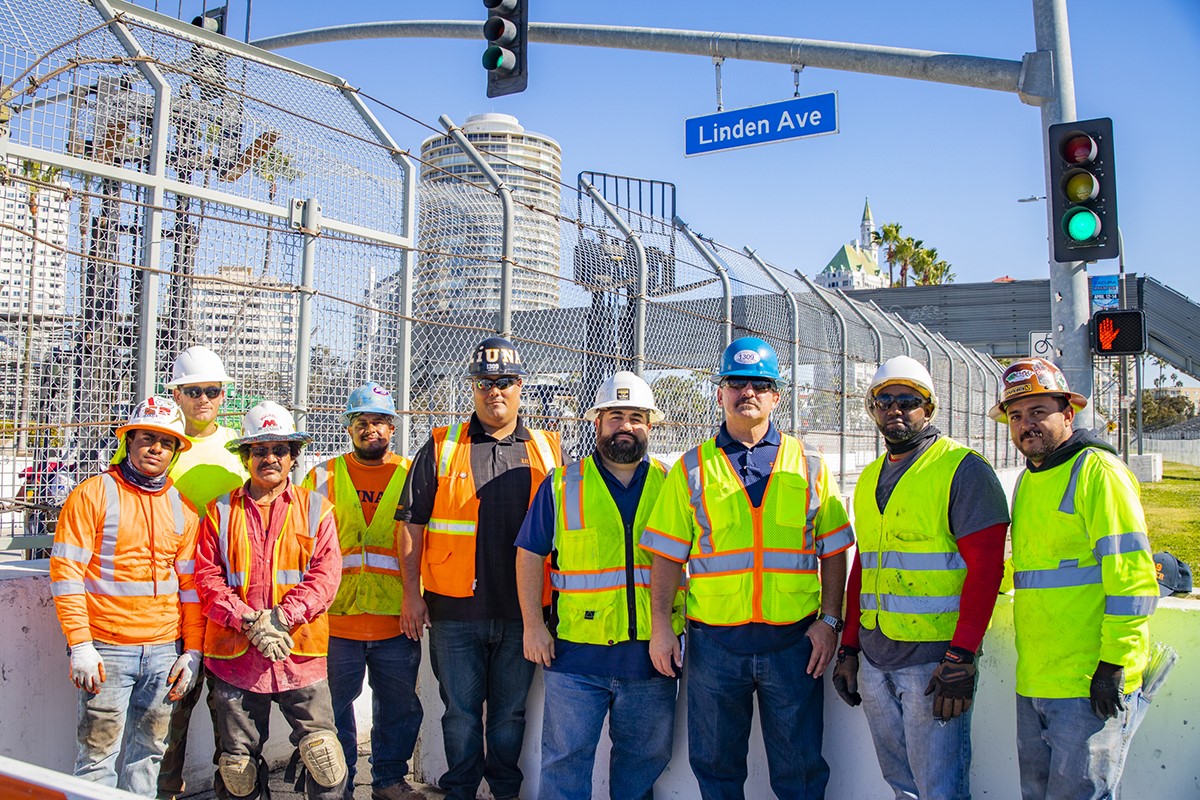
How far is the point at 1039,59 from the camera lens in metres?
6.62

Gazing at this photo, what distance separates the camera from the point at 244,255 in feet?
16.6

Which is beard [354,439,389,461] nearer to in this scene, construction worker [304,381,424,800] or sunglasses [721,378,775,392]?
construction worker [304,381,424,800]

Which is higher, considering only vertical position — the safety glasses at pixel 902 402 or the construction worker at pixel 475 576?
the safety glasses at pixel 902 402

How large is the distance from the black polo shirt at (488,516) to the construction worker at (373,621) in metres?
0.25

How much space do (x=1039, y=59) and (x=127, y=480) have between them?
6.30 m

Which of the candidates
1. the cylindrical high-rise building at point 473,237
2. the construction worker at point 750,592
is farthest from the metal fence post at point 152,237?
the construction worker at point 750,592

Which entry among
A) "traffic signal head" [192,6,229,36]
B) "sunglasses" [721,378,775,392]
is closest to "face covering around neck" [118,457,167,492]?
"sunglasses" [721,378,775,392]

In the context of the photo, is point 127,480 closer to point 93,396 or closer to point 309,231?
point 93,396

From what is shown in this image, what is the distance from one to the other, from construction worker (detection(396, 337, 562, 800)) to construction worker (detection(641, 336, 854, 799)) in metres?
0.87

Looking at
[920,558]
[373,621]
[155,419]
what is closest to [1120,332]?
[920,558]

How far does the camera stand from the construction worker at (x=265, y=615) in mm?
4047

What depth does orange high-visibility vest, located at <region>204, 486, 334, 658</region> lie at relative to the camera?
4.09 m

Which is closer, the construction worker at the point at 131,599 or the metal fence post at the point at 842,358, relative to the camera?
the construction worker at the point at 131,599

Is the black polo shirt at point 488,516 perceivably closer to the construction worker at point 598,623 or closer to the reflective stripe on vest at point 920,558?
the construction worker at point 598,623
